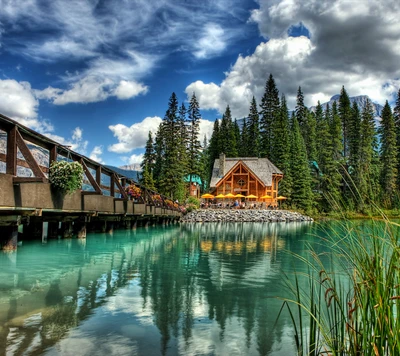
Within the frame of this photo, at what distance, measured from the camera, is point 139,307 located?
20.0 ft

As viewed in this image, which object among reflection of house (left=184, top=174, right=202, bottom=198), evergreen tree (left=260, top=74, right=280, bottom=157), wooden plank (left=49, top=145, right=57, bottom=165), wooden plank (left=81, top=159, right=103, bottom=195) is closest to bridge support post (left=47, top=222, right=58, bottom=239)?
wooden plank (left=81, top=159, right=103, bottom=195)

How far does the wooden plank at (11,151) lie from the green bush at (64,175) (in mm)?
1787

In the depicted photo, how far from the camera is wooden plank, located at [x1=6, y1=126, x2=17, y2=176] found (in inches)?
317

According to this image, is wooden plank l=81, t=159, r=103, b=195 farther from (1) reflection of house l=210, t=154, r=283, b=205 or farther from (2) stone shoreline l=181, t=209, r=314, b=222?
(1) reflection of house l=210, t=154, r=283, b=205

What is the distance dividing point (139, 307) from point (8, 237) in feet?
21.8

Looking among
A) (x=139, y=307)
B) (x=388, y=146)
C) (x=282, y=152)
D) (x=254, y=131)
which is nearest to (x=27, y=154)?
(x=139, y=307)

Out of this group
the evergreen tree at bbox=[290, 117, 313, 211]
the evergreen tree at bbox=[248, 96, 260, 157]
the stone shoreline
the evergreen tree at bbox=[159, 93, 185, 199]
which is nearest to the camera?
the stone shoreline

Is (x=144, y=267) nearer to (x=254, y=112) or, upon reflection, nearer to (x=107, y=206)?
(x=107, y=206)

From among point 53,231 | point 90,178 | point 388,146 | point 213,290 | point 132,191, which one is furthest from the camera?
point 388,146

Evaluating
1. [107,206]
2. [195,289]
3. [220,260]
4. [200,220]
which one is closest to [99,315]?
[195,289]

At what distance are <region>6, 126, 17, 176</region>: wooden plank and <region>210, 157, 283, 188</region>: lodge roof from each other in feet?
155

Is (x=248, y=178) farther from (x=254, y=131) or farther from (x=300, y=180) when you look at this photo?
(x=254, y=131)

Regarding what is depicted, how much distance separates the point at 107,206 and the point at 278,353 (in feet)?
37.5

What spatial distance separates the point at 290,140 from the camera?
60.4m
